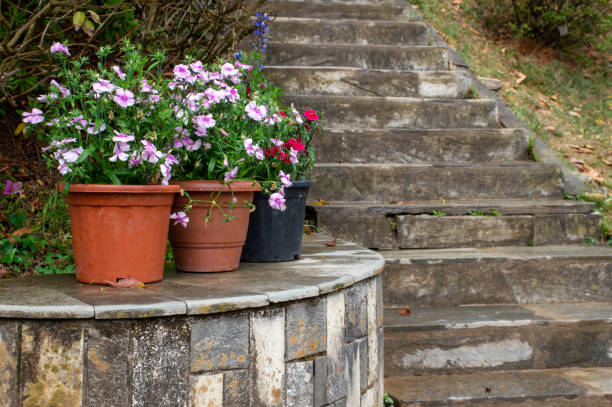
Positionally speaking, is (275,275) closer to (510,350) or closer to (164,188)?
(164,188)

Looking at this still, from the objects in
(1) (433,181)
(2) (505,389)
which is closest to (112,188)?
(2) (505,389)

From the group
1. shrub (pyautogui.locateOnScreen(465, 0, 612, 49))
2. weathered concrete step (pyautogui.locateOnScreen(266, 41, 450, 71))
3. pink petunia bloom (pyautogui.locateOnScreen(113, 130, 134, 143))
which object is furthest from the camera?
shrub (pyautogui.locateOnScreen(465, 0, 612, 49))

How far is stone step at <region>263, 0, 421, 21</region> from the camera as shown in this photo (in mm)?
5379

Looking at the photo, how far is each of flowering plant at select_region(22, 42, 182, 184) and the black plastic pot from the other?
19.2 inches

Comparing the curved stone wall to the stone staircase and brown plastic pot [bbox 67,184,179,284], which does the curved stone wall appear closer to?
brown plastic pot [bbox 67,184,179,284]

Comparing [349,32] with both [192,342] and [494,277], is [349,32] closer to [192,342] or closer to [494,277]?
[494,277]

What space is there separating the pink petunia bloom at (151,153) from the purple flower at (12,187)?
1.53 m

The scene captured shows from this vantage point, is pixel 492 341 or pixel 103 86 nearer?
pixel 103 86

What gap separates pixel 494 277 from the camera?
3.19 meters

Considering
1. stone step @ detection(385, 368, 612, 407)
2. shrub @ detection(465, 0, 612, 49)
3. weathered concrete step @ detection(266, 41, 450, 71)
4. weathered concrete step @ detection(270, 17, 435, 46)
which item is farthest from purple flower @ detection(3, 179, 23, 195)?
shrub @ detection(465, 0, 612, 49)

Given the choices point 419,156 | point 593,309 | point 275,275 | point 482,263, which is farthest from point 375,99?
point 275,275

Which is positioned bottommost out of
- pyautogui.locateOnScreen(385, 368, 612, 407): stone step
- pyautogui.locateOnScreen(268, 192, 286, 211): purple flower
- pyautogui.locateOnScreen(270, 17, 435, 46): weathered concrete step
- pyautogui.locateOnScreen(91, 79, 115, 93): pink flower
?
pyautogui.locateOnScreen(385, 368, 612, 407): stone step

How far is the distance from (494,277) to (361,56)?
2.19m

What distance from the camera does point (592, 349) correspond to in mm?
2932
